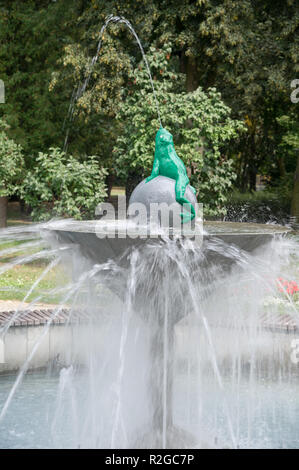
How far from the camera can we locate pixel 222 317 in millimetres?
10305

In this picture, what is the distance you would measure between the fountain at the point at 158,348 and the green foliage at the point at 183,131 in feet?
24.6

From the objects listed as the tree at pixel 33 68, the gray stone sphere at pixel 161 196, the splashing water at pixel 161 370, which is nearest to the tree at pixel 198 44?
the tree at pixel 33 68

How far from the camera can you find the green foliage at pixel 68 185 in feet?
52.0

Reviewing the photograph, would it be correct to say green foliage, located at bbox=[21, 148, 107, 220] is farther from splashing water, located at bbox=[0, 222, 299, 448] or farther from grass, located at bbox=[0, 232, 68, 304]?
splashing water, located at bbox=[0, 222, 299, 448]

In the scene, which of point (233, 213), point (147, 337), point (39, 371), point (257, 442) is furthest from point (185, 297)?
point (233, 213)

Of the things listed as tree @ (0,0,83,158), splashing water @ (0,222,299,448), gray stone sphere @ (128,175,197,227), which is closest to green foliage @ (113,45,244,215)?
tree @ (0,0,83,158)

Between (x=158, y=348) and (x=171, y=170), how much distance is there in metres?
1.68

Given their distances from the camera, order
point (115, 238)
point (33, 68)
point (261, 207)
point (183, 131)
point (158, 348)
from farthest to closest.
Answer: point (261, 207), point (33, 68), point (183, 131), point (158, 348), point (115, 238)

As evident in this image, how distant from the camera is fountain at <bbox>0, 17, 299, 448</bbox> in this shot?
6297 millimetres

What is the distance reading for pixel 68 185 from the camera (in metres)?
16.6

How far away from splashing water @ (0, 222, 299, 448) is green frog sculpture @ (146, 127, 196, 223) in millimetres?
621

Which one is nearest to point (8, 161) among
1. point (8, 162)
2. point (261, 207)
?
point (8, 162)

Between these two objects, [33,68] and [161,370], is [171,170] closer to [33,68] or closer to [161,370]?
[161,370]

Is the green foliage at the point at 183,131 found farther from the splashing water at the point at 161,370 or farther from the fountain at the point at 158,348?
the fountain at the point at 158,348
